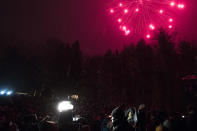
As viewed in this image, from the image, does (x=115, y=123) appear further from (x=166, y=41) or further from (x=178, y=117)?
(x=166, y=41)

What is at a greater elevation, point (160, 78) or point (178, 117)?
point (160, 78)

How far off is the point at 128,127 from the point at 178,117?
3.26 metres

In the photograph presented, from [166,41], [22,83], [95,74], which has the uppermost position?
[166,41]

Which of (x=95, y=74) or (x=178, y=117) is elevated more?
(x=95, y=74)

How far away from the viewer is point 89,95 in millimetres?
48062

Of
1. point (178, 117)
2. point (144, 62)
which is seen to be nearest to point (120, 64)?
point (144, 62)

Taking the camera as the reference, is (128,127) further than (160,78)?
No

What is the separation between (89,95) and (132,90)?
39.2 feet

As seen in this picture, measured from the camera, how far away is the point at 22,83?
39.9m

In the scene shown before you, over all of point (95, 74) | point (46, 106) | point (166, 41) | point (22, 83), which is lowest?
point (46, 106)

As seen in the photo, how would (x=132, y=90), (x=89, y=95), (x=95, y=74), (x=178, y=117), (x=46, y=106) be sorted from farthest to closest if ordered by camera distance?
(x=95, y=74), (x=89, y=95), (x=132, y=90), (x=46, y=106), (x=178, y=117)

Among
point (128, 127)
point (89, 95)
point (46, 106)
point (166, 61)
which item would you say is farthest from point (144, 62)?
point (128, 127)

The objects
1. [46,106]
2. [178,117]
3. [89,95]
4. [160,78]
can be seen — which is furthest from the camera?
[89,95]

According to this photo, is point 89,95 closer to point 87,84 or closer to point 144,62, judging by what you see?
point 87,84
